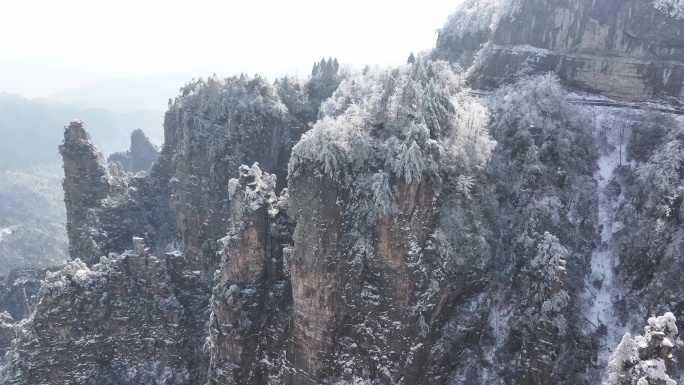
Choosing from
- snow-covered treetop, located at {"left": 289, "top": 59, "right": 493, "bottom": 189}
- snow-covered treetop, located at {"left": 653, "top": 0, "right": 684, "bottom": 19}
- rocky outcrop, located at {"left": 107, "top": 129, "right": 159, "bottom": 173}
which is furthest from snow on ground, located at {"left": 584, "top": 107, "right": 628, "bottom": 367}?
rocky outcrop, located at {"left": 107, "top": 129, "right": 159, "bottom": 173}

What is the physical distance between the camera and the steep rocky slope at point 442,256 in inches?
1328

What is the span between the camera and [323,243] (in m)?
34.5

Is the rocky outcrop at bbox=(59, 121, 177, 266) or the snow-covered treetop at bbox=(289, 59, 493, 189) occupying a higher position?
A: the snow-covered treetop at bbox=(289, 59, 493, 189)

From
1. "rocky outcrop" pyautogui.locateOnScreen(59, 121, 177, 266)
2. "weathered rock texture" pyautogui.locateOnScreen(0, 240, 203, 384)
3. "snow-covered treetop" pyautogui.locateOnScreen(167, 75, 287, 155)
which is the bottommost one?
"weathered rock texture" pyautogui.locateOnScreen(0, 240, 203, 384)

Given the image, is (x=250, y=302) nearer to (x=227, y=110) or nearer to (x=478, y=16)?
(x=227, y=110)

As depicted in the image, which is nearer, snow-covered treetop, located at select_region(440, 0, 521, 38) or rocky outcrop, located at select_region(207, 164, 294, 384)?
rocky outcrop, located at select_region(207, 164, 294, 384)

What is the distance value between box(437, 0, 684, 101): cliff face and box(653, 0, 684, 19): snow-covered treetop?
0.32 meters

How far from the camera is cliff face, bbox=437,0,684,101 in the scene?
1945 inches

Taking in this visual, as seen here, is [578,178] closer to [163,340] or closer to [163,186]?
[163,340]

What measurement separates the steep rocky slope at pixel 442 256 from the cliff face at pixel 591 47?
0.24m

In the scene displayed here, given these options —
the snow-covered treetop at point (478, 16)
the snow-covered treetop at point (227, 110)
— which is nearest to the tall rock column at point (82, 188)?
the snow-covered treetop at point (227, 110)

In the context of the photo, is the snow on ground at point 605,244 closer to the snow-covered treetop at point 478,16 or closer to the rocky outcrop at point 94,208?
the snow-covered treetop at point 478,16

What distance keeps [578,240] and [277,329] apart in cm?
2814

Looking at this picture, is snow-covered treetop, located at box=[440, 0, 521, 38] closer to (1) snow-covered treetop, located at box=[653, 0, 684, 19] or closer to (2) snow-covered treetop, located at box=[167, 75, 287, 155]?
(1) snow-covered treetop, located at box=[653, 0, 684, 19]
